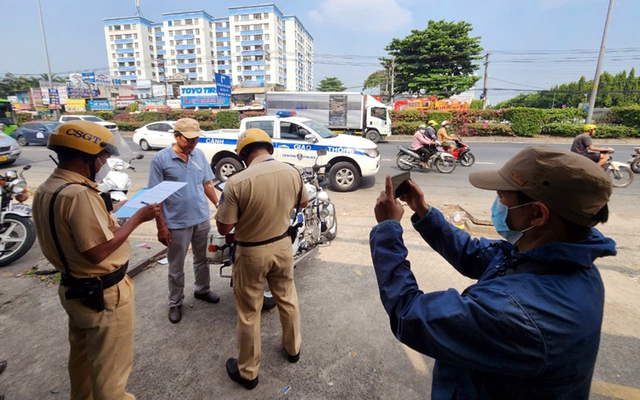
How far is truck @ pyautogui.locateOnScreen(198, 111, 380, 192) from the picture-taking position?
788cm

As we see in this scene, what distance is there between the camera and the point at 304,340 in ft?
9.00

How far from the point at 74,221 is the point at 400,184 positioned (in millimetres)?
1540

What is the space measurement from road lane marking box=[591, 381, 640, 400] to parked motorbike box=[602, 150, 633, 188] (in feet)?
26.1

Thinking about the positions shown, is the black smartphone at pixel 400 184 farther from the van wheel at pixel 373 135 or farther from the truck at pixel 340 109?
the van wheel at pixel 373 135

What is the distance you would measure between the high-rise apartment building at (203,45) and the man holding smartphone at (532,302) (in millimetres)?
88226

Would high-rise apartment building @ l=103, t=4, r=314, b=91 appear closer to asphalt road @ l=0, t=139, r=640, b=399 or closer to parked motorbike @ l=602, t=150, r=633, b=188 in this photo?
parked motorbike @ l=602, t=150, r=633, b=188

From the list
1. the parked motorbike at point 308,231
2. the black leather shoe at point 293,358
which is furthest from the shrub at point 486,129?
the black leather shoe at point 293,358

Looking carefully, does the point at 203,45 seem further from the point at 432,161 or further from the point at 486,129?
the point at 432,161

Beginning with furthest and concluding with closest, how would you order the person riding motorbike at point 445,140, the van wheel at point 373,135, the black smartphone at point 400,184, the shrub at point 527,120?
the shrub at point 527,120 < the van wheel at point 373,135 < the person riding motorbike at point 445,140 < the black smartphone at point 400,184

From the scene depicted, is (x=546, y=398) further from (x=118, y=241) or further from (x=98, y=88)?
(x=98, y=88)

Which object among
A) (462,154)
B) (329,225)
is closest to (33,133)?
(329,225)

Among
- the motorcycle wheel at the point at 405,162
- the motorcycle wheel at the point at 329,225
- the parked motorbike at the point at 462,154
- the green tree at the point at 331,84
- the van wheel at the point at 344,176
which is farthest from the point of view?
the green tree at the point at 331,84

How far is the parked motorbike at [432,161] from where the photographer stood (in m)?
9.95

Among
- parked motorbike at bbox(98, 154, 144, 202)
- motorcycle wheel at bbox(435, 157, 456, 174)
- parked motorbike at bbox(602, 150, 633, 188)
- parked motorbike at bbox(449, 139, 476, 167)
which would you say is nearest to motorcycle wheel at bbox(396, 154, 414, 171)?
motorcycle wheel at bbox(435, 157, 456, 174)
